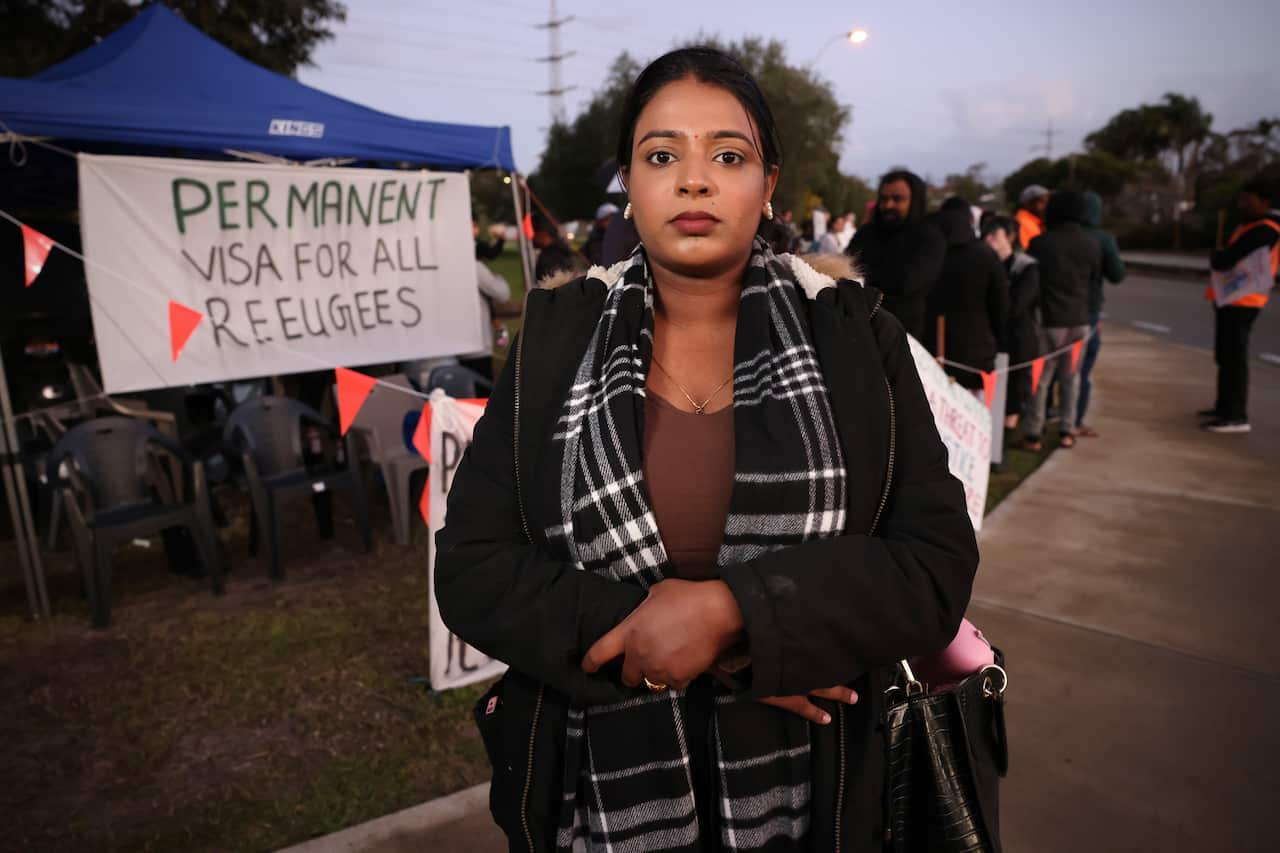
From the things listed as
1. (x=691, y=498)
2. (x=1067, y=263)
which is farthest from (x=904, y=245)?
(x=691, y=498)

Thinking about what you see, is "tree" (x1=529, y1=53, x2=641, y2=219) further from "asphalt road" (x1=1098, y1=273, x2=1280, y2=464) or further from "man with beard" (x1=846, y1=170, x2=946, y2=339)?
"man with beard" (x1=846, y1=170, x2=946, y2=339)

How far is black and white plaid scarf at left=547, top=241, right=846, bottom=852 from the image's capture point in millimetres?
1118

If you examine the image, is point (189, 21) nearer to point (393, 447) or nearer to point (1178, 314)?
point (393, 447)

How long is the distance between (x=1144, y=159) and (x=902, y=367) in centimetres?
8049

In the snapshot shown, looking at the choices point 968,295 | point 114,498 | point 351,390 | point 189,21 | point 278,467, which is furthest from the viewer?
point 189,21

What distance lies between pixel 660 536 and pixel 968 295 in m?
4.76

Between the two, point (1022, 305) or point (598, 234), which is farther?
point (598, 234)

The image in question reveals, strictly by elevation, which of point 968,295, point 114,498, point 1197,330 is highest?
point 968,295

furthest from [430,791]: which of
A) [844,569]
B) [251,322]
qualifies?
[251,322]

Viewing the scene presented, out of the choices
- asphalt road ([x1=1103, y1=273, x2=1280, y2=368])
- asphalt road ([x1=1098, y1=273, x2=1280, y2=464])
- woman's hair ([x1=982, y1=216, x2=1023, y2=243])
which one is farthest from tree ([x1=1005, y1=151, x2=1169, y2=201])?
woman's hair ([x1=982, y1=216, x2=1023, y2=243])

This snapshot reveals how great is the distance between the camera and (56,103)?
430 cm

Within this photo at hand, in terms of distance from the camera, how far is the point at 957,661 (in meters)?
1.33

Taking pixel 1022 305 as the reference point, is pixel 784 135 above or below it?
above

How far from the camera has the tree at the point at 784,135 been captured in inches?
1409
